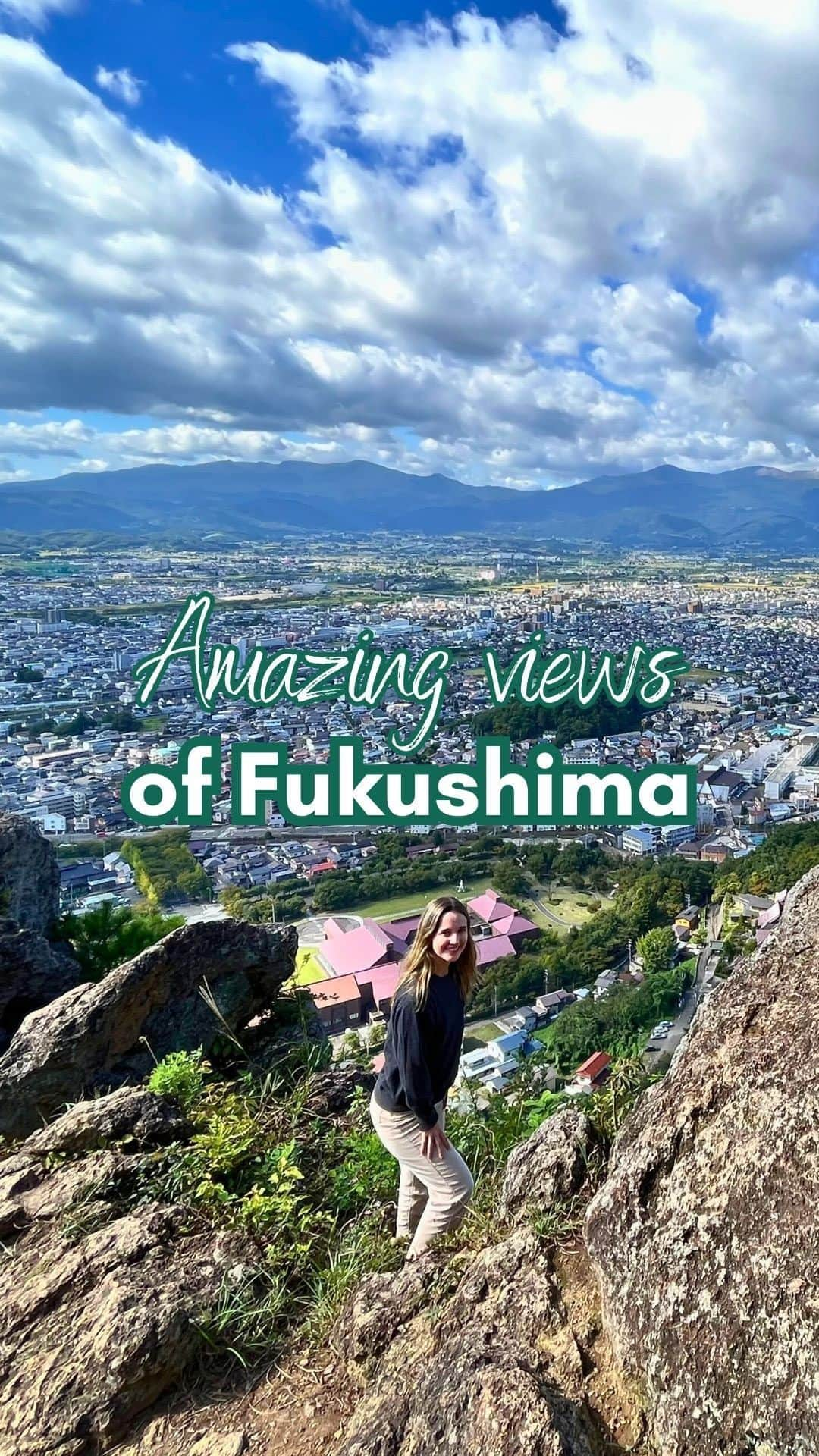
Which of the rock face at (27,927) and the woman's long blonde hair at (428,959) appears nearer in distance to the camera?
the woman's long blonde hair at (428,959)

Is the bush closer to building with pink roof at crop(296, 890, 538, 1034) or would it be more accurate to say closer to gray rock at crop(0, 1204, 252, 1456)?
gray rock at crop(0, 1204, 252, 1456)

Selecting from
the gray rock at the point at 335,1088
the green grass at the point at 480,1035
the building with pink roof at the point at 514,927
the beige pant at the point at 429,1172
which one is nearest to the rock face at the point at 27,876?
the gray rock at the point at 335,1088

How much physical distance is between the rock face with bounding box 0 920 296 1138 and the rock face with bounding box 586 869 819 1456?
2583 millimetres

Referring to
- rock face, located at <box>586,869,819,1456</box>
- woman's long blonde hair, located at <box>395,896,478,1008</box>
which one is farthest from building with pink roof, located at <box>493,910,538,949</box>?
rock face, located at <box>586,869,819,1456</box>

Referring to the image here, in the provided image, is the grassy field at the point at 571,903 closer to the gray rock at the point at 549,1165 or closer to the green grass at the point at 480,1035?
the green grass at the point at 480,1035

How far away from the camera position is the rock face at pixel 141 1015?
3686mm

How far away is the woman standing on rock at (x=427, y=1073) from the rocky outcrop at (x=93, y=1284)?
2.17 feet

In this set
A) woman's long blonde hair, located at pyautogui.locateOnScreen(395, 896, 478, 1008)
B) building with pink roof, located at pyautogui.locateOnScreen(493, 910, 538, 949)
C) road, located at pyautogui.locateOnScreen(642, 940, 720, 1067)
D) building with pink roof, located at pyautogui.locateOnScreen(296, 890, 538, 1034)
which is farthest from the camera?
building with pink roof, located at pyautogui.locateOnScreen(493, 910, 538, 949)

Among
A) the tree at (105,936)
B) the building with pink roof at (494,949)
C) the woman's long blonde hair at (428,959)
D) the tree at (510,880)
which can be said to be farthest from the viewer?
the tree at (510,880)


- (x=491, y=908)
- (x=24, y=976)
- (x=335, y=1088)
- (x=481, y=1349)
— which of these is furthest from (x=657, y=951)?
(x=491, y=908)

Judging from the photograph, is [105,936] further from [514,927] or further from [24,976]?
[514,927]

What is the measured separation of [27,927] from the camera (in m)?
5.34

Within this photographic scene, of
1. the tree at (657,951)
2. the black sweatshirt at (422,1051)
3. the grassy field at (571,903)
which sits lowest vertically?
the grassy field at (571,903)

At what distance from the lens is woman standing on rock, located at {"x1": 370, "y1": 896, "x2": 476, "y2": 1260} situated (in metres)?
2.54
